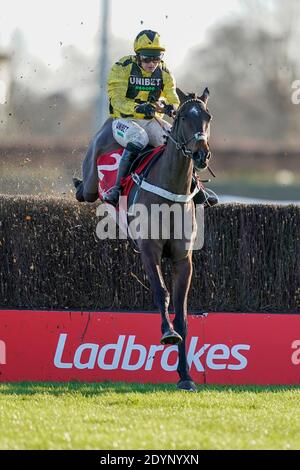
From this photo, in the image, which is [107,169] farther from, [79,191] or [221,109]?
[221,109]

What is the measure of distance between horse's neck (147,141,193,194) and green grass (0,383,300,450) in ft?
5.76

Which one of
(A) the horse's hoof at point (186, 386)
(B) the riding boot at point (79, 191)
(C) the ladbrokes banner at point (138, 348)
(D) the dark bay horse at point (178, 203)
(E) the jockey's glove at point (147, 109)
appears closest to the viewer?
(D) the dark bay horse at point (178, 203)

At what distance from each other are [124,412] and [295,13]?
13.9 m

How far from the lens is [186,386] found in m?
9.69

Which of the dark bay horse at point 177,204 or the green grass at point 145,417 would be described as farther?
the dark bay horse at point 177,204

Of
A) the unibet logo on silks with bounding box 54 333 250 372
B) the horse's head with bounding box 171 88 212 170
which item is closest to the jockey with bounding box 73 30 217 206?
the horse's head with bounding box 171 88 212 170

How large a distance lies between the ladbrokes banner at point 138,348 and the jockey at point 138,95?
1.24m

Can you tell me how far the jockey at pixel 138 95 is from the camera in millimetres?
10641

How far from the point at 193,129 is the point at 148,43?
1.49 metres

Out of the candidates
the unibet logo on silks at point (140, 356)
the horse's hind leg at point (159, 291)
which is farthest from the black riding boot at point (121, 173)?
the unibet logo on silks at point (140, 356)

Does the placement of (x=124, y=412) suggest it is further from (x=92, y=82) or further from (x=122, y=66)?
(x=92, y=82)

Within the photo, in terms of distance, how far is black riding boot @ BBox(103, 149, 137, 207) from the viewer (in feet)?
35.1
